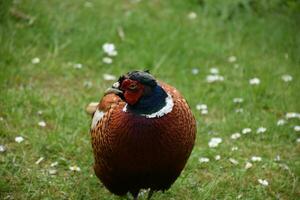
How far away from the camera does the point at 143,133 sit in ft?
12.4

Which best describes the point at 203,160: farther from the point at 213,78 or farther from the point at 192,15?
the point at 192,15

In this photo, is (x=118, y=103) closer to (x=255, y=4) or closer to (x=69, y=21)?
(x=69, y=21)

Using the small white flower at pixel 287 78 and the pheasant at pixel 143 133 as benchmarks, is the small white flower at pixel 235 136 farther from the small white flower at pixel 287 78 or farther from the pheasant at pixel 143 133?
the pheasant at pixel 143 133

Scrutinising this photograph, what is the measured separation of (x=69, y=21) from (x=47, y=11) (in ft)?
0.99

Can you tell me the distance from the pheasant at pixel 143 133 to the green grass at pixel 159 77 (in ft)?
2.50

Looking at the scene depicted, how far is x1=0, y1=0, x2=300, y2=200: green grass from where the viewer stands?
15.9 ft

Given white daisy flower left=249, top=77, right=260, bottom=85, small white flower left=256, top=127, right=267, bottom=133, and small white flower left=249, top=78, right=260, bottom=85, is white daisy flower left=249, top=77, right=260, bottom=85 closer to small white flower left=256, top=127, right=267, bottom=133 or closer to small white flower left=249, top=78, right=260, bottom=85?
small white flower left=249, top=78, right=260, bottom=85

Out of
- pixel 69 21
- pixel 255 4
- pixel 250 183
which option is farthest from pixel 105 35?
pixel 250 183

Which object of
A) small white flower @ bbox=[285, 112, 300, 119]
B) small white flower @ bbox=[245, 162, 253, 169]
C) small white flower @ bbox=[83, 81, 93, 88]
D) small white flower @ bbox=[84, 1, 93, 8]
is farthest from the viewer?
small white flower @ bbox=[84, 1, 93, 8]

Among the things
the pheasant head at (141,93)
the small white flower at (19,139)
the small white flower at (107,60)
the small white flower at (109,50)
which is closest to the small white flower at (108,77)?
the small white flower at (107,60)

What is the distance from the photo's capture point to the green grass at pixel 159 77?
190 inches

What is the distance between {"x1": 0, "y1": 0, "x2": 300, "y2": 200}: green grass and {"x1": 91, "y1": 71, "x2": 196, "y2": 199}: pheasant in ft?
2.50

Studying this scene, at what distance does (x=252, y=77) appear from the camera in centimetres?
644

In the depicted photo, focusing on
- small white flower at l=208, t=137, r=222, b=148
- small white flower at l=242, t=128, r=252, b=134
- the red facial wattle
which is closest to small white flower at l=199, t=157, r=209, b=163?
small white flower at l=208, t=137, r=222, b=148
